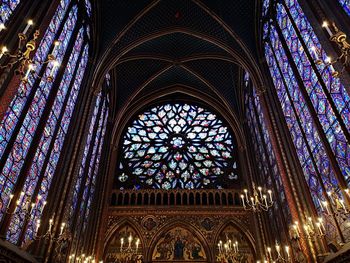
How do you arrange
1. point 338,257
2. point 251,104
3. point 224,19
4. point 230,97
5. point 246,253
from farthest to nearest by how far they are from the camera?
1. point 230,97
2. point 251,104
3. point 224,19
4. point 246,253
5. point 338,257

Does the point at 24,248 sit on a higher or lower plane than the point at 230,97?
lower

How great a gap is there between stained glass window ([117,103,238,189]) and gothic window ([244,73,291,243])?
243cm

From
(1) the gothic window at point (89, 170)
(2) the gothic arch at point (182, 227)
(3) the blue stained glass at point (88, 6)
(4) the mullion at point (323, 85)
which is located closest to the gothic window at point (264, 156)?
(2) the gothic arch at point (182, 227)

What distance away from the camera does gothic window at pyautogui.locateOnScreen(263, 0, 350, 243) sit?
805 centimetres

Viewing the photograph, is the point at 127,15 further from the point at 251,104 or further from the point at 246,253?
the point at 246,253

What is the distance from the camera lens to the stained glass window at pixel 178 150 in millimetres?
17438

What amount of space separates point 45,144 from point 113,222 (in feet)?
23.8

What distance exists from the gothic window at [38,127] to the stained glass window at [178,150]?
22.7 ft

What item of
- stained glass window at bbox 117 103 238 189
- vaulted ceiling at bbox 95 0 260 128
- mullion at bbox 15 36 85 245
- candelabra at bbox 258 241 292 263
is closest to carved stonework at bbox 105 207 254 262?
stained glass window at bbox 117 103 238 189

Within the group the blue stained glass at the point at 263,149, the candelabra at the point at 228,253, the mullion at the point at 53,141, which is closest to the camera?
the mullion at the point at 53,141

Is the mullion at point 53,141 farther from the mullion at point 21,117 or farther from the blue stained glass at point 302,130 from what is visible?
the blue stained glass at point 302,130

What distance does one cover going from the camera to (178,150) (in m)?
18.8

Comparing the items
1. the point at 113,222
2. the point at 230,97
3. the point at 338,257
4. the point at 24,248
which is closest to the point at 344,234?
the point at 338,257

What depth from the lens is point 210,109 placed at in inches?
835
